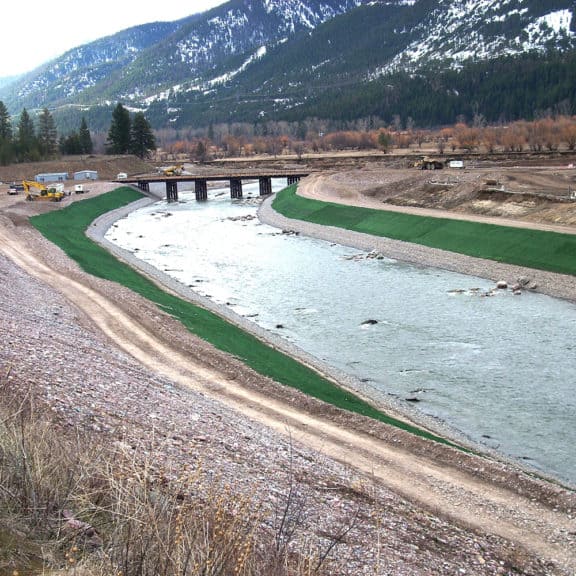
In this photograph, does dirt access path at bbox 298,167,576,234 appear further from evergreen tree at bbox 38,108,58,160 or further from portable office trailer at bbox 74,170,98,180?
evergreen tree at bbox 38,108,58,160

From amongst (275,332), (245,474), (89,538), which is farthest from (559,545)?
(275,332)

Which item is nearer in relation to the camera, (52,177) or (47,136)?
(52,177)

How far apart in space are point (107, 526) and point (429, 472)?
10.6 meters

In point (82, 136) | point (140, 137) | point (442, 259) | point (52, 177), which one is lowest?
point (442, 259)

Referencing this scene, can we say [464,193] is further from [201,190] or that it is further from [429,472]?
[429,472]

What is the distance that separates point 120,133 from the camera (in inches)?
6176

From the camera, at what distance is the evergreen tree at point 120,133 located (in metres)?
156

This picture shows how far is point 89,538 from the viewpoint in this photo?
1066 cm

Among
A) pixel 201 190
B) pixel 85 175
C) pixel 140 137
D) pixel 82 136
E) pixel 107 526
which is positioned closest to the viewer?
pixel 107 526

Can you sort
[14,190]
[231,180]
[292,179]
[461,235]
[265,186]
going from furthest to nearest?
1. [292,179]
2. [265,186]
3. [231,180]
4. [14,190]
5. [461,235]

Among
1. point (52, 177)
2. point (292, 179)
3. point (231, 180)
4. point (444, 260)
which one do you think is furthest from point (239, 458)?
point (52, 177)

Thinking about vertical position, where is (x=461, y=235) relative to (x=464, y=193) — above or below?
below

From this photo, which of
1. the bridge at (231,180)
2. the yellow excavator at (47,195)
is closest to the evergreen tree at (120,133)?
the bridge at (231,180)

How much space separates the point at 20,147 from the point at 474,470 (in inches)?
5338
